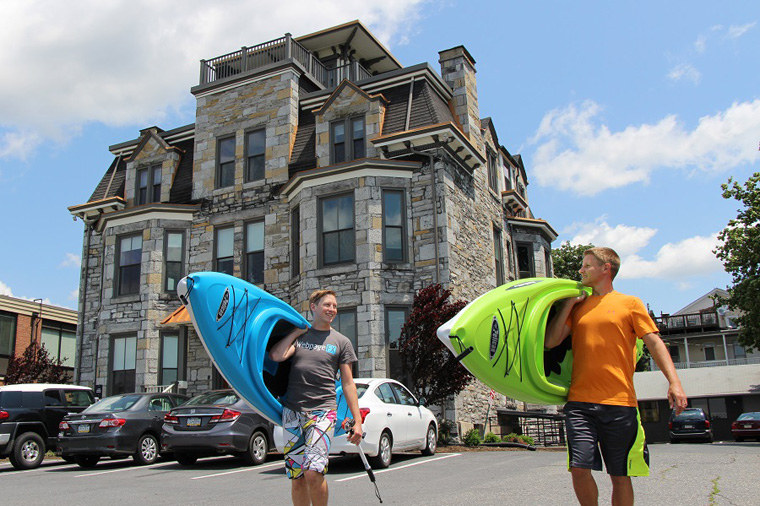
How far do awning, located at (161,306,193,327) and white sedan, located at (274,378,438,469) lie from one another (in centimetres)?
893

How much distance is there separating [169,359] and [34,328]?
14816mm

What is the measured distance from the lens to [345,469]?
10.7 meters

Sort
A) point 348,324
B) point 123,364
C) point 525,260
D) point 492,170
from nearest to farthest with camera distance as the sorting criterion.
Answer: point 348,324 → point 123,364 → point 492,170 → point 525,260

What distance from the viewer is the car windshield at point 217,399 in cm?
1219

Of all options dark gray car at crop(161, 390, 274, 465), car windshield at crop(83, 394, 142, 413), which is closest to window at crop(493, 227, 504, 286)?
dark gray car at crop(161, 390, 274, 465)

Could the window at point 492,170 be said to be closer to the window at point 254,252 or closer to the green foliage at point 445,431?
the window at point 254,252

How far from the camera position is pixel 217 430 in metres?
11.5

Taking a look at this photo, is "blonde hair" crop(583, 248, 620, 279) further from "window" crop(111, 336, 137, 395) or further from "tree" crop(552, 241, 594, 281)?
"tree" crop(552, 241, 594, 281)

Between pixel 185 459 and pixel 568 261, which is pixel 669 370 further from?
pixel 568 261

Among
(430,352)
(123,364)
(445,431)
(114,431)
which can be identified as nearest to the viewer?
(114,431)

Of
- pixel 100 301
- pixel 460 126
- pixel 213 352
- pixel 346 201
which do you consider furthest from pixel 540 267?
pixel 213 352

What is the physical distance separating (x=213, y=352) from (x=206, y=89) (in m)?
18.6

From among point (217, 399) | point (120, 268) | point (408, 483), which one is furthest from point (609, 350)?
point (120, 268)

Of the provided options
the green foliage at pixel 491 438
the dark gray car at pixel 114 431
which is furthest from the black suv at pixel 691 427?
the dark gray car at pixel 114 431
